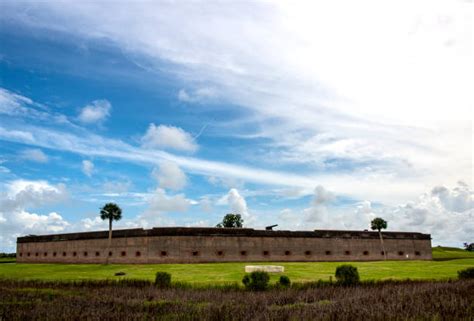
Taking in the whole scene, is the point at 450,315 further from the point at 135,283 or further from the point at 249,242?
the point at 249,242

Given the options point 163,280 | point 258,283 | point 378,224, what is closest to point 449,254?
point 378,224

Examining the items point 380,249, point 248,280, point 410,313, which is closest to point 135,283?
point 248,280

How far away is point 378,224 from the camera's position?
4878 cm

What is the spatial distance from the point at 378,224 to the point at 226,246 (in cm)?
1836

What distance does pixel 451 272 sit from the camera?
29141mm

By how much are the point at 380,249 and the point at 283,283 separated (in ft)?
104

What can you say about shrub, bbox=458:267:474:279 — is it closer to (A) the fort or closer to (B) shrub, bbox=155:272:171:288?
(B) shrub, bbox=155:272:171:288

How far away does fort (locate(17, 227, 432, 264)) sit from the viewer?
41.7 meters

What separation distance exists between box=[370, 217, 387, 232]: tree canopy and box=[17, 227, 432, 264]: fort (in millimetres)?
1195

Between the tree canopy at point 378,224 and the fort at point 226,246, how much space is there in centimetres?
120

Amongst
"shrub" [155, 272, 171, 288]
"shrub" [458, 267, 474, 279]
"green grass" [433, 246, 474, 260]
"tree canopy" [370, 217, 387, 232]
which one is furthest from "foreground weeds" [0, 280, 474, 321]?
"green grass" [433, 246, 474, 260]

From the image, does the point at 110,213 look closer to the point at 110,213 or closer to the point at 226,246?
the point at 110,213

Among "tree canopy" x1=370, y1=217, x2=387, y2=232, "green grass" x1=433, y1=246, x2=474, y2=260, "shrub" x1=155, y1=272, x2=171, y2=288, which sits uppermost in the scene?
"tree canopy" x1=370, y1=217, x2=387, y2=232

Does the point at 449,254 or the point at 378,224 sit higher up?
the point at 378,224
